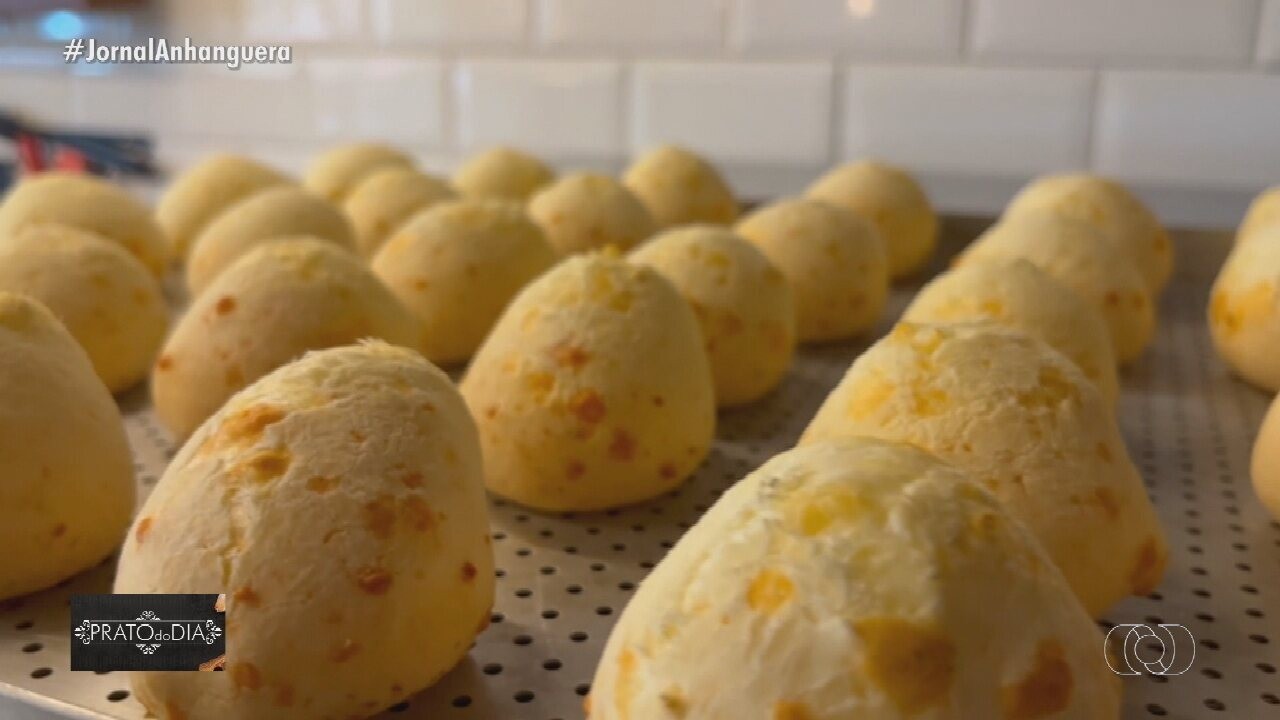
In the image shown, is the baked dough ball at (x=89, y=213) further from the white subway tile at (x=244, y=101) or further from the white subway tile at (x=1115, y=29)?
the white subway tile at (x=1115, y=29)

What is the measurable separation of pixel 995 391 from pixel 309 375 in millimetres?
388

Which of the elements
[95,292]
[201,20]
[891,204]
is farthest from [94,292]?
[201,20]

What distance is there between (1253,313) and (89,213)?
1.25m

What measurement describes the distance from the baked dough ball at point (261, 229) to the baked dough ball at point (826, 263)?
474 mm

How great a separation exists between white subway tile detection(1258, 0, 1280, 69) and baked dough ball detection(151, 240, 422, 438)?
116 centimetres

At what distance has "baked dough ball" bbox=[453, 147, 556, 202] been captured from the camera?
156 cm

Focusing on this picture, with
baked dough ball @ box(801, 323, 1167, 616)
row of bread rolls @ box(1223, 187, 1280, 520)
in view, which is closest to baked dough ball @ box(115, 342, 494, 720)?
baked dough ball @ box(801, 323, 1167, 616)

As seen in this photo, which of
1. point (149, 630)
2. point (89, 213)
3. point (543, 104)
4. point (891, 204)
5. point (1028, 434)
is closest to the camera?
point (149, 630)

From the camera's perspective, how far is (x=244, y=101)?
6.88 ft

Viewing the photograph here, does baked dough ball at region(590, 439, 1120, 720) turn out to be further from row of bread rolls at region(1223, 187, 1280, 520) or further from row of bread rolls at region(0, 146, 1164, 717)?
row of bread rolls at region(1223, 187, 1280, 520)

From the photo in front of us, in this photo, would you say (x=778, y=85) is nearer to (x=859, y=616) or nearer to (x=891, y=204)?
(x=891, y=204)

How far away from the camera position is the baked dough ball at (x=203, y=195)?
58.5 inches

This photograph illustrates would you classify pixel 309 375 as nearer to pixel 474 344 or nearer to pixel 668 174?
pixel 474 344

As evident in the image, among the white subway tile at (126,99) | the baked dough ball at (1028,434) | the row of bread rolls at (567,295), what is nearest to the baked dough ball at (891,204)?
the row of bread rolls at (567,295)
